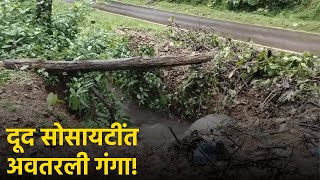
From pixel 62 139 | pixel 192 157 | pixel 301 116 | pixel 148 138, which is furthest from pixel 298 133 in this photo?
pixel 62 139

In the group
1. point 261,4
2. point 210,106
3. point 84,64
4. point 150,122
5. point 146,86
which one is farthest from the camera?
point 261,4

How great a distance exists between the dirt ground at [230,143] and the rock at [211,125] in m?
0.15

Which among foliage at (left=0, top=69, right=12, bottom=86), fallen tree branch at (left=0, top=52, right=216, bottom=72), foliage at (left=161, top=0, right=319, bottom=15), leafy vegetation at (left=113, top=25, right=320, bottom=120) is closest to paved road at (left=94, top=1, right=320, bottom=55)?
foliage at (left=161, top=0, right=319, bottom=15)

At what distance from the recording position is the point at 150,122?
9219mm

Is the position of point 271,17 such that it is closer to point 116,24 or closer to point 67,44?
point 116,24

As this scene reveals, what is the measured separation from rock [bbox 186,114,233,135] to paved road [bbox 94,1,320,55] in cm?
590

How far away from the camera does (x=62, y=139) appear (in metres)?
5.59

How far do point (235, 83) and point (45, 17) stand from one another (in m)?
5.04

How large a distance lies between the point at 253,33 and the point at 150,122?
6765mm

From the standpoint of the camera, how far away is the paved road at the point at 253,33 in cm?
1222

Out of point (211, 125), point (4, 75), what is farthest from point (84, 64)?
point (211, 125)

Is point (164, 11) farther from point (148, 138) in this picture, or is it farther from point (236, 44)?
point (148, 138)

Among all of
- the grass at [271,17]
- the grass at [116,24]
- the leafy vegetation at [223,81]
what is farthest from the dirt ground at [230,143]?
the grass at [271,17]

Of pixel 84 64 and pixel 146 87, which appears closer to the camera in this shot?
pixel 84 64
